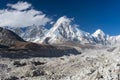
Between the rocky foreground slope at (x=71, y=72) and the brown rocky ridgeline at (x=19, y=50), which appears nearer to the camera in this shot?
the rocky foreground slope at (x=71, y=72)

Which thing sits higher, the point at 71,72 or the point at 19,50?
the point at 19,50

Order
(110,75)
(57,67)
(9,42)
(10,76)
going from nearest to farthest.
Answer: (110,75) < (10,76) < (57,67) < (9,42)

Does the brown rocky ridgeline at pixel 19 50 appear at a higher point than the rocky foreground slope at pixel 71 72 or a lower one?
higher

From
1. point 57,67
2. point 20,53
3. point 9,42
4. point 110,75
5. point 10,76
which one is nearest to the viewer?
point 110,75

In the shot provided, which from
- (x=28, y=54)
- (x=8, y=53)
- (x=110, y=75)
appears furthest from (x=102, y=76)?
(x=28, y=54)

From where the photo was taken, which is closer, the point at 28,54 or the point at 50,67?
the point at 50,67

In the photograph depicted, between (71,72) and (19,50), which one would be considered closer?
(71,72)

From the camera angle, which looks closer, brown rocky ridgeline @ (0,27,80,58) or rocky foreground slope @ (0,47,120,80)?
rocky foreground slope @ (0,47,120,80)

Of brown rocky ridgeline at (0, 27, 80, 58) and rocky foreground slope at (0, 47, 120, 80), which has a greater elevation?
brown rocky ridgeline at (0, 27, 80, 58)

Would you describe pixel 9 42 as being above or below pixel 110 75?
above

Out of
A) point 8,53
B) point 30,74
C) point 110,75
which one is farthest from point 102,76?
point 8,53

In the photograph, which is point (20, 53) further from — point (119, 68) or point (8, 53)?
point (119, 68)
